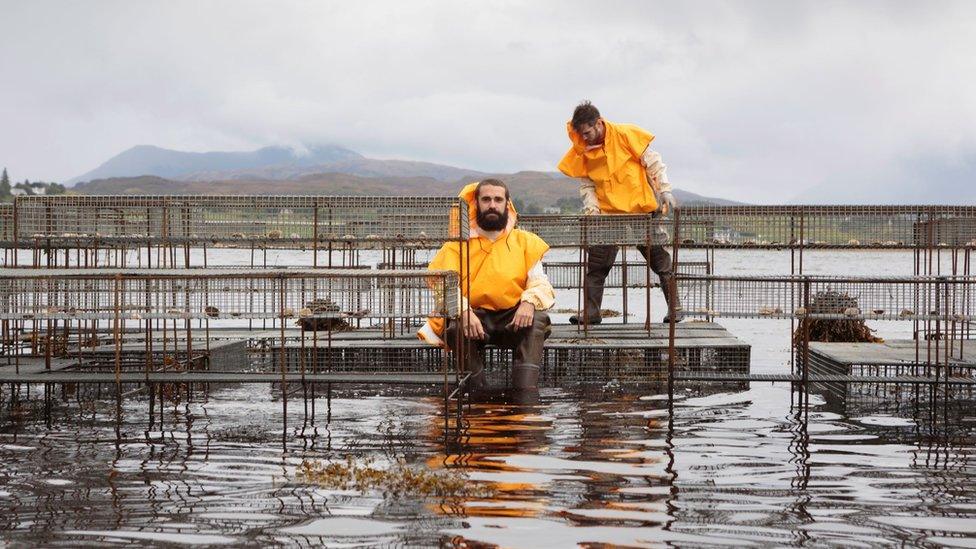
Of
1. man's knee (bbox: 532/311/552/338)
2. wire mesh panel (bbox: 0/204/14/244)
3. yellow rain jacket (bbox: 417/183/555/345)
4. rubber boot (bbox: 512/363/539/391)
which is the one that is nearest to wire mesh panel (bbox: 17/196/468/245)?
yellow rain jacket (bbox: 417/183/555/345)

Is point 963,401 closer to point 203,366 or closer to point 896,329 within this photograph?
point 203,366

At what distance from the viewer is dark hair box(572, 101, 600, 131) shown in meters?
Answer: 13.1

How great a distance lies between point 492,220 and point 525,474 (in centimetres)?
394

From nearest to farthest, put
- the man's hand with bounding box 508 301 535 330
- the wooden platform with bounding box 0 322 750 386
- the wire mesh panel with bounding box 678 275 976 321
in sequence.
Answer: the wire mesh panel with bounding box 678 275 976 321
the man's hand with bounding box 508 301 535 330
the wooden platform with bounding box 0 322 750 386

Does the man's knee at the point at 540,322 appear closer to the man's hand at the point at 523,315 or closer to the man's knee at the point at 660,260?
the man's hand at the point at 523,315

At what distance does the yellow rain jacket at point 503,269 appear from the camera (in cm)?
1059

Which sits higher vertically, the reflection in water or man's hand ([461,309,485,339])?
man's hand ([461,309,485,339])

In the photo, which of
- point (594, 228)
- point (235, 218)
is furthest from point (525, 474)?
point (594, 228)

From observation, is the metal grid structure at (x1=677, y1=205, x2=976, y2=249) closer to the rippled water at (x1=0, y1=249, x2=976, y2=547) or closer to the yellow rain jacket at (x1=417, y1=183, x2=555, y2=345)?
the yellow rain jacket at (x1=417, y1=183, x2=555, y2=345)

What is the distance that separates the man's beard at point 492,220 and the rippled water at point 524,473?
5.22ft

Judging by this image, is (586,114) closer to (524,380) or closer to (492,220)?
(492,220)

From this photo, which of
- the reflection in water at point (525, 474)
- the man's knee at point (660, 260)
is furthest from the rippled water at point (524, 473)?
the man's knee at point (660, 260)

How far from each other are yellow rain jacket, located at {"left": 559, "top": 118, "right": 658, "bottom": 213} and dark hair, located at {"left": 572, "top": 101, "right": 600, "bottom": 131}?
213 mm

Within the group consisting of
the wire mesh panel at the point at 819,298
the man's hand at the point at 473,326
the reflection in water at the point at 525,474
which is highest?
the wire mesh panel at the point at 819,298
